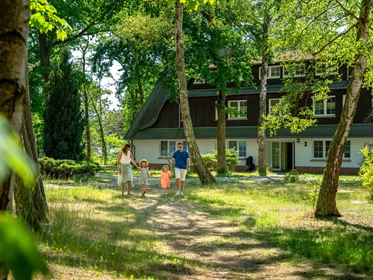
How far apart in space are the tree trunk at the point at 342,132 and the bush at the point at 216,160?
2618cm

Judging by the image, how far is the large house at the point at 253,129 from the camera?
40250 mm

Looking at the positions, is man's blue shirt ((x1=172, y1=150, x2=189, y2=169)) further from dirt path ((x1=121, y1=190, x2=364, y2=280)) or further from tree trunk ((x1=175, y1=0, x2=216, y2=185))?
tree trunk ((x1=175, y1=0, x2=216, y2=185))

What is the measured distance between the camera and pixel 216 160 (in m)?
39.5

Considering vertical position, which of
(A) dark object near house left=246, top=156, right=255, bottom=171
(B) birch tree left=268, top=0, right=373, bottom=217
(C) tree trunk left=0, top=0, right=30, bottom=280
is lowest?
(A) dark object near house left=246, top=156, right=255, bottom=171

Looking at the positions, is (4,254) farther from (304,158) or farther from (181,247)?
(304,158)

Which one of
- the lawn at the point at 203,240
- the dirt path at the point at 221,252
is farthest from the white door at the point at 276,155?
the dirt path at the point at 221,252

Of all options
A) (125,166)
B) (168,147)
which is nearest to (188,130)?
(125,166)

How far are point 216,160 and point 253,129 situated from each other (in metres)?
5.91

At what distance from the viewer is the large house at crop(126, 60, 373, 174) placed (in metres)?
40.2

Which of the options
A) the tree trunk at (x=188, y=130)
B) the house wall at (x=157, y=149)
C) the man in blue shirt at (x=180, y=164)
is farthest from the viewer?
the house wall at (x=157, y=149)

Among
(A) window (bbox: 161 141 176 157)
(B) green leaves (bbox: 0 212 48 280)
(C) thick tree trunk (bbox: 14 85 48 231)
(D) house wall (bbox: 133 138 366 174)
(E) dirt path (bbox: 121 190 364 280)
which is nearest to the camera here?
(B) green leaves (bbox: 0 212 48 280)

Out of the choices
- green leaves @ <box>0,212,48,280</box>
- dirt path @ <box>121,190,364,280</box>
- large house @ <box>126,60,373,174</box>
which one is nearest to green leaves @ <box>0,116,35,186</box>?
green leaves @ <box>0,212,48,280</box>

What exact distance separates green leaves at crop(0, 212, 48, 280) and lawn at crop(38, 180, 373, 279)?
5.40 m

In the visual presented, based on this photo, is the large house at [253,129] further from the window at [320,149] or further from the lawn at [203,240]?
the lawn at [203,240]
